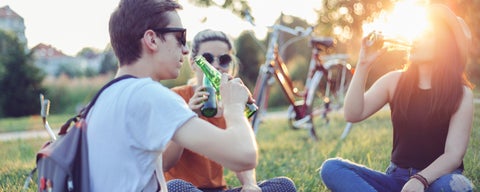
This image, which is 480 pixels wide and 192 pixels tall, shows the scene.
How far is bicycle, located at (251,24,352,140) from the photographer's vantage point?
669 centimetres

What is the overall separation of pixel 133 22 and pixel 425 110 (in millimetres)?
1817

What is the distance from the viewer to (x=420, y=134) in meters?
3.12

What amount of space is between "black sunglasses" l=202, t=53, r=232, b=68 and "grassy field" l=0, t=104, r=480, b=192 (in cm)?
106

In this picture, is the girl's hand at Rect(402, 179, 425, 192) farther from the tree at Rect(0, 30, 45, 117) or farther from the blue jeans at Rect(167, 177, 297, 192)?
the tree at Rect(0, 30, 45, 117)

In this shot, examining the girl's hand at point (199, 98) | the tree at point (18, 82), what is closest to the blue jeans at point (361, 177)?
the girl's hand at point (199, 98)

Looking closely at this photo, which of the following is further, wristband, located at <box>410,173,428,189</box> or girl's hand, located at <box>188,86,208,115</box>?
wristband, located at <box>410,173,428,189</box>

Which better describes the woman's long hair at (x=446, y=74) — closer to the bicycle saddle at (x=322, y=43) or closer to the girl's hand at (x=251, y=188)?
the girl's hand at (x=251, y=188)

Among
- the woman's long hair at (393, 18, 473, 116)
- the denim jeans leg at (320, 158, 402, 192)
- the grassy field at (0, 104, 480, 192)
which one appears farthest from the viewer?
the grassy field at (0, 104, 480, 192)

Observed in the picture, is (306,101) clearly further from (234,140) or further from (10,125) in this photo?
(10,125)

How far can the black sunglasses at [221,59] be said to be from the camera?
3.49 meters

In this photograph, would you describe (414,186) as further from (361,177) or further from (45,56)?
(45,56)

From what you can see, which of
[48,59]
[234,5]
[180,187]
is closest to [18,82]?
[48,59]

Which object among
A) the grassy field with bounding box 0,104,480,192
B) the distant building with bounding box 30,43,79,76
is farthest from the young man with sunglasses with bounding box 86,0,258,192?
the distant building with bounding box 30,43,79,76

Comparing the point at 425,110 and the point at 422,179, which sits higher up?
the point at 425,110
